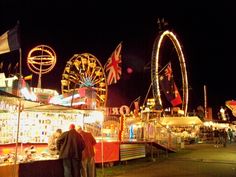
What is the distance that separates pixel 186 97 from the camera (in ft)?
142

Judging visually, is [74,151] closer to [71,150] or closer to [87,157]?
[71,150]

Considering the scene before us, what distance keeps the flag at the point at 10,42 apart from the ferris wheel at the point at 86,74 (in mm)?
17961

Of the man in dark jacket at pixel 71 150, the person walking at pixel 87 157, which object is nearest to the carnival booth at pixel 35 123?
the person walking at pixel 87 157

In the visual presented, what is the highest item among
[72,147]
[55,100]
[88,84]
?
[88,84]

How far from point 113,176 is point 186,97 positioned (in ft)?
102

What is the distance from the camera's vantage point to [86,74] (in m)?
28.5

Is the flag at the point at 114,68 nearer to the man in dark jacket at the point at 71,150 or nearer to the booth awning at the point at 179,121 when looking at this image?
the man in dark jacket at the point at 71,150

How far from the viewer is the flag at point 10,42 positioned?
9.59 metres

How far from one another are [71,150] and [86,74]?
1874cm

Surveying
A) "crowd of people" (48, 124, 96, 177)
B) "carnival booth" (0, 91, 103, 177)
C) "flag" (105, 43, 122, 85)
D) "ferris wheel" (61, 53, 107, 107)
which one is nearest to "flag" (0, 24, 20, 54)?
"crowd of people" (48, 124, 96, 177)

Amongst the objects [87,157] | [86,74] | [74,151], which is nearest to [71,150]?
[74,151]

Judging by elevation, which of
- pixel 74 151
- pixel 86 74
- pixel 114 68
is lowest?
pixel 74 151

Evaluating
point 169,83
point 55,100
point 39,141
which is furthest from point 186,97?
point 39,141

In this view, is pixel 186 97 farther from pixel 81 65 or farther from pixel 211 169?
pixel 211 169
